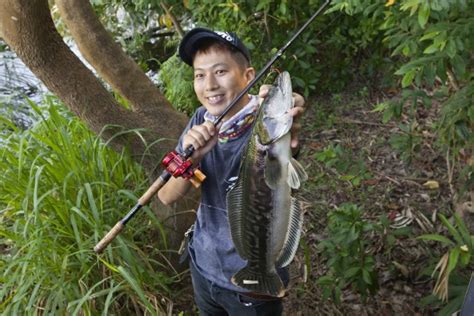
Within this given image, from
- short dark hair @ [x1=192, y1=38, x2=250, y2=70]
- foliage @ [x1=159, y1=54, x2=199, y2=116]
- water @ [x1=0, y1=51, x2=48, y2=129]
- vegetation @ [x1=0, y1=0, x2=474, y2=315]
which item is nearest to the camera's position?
short dark hair @ [x1=192, y1=38, x2=250, y2=70]

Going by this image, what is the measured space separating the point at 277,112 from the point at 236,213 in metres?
0.44

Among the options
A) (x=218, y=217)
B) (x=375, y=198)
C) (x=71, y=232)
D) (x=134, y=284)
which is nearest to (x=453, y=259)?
(x=218, y=217)

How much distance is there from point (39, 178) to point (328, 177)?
2.16m

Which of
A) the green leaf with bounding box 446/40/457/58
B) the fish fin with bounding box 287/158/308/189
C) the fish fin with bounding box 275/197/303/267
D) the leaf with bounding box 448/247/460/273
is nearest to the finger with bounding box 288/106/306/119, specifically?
the fish fin with bounding box 287/158/308/189

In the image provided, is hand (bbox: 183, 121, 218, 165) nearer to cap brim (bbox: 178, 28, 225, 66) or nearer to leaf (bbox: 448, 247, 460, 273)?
cap brim (bbox: 178, 28, 225, 66)

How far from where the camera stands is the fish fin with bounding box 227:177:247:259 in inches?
72.7

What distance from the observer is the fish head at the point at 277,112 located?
1618mm

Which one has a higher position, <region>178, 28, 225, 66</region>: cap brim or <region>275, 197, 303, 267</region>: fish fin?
<region>178, 28, 225, 66</region>: cap brim

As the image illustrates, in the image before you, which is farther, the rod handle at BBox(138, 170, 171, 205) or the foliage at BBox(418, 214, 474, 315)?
the foliage at BBox(418, 214, 474, 315)

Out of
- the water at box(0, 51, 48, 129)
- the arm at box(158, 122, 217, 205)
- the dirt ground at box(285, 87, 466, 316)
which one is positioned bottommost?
the dirt ground at box(285, 87, 466, 316)

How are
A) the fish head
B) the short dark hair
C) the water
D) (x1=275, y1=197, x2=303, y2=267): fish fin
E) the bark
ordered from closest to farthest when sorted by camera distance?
the fish head, (x1=275, y1=197, x2=303, y2=267): fish fin, the short dark hair, the bark, the water

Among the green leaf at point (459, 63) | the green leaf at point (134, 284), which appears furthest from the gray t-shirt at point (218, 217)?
the green leaf at point (459, 63)

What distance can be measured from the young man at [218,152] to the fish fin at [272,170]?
30cm

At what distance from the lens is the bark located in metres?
2.88
